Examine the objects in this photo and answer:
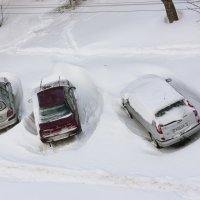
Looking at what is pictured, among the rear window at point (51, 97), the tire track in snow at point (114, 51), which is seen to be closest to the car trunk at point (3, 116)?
the rear window at point (51, 97)

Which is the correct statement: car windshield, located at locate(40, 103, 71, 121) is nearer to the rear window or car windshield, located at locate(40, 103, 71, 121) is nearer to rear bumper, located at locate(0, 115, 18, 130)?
the rear window

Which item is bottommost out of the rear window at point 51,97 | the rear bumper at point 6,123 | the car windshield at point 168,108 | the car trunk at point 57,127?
the rear bumper at point 6,123

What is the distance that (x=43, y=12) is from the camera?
27.9 m

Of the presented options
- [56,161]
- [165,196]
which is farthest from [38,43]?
[165,196]

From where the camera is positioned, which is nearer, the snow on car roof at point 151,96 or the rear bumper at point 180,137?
the rear bumper at point 180,137

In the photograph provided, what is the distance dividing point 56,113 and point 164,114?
11.9 ft

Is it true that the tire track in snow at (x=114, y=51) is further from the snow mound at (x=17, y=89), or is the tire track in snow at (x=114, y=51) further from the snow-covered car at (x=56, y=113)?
the snow-covered car at (x=56, y=113)

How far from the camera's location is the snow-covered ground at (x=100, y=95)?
12.8 m

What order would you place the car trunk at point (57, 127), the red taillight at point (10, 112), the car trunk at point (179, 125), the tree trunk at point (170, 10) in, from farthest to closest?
the tree trunk at point (170, 10)
the red taillight at point (10, 112)
the car trunk at point (57, 127)
the car trunk at point (179, 125)

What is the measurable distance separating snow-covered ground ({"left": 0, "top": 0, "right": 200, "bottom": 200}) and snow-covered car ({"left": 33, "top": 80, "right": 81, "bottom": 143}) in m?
0.58

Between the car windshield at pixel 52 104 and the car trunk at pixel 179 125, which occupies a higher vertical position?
Result: the car trunk at pixel 179 125

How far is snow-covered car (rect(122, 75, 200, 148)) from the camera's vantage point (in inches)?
546

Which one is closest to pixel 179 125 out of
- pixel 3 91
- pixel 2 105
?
pixel 2 105

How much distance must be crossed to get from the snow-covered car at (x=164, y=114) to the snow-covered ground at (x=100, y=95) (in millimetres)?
441
